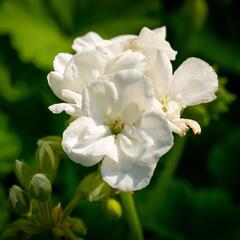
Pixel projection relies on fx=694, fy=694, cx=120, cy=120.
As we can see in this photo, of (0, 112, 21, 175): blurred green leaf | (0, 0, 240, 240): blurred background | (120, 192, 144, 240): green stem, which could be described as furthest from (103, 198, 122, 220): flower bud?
(0, 112, 21, 175): blurred green leaf

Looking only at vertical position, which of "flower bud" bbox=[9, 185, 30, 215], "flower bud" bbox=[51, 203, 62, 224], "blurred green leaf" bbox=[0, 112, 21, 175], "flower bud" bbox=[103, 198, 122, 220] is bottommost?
"blurred green leaf" bbox=[0, 112, 21, 175]

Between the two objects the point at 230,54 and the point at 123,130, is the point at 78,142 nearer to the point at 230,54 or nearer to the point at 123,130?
the point at 123,130

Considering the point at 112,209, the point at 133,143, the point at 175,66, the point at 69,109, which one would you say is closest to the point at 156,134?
the point at 133,143

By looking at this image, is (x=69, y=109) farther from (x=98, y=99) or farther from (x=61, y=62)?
(x=61, y=62)

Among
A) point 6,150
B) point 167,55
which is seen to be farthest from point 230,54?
point 167,55

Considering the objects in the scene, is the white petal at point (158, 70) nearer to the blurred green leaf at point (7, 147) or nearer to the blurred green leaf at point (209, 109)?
the blurred green leaf at point (209, 109)

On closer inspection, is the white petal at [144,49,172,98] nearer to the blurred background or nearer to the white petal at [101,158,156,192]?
the white petal at [101,158,156,192]

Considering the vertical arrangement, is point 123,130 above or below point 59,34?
above
